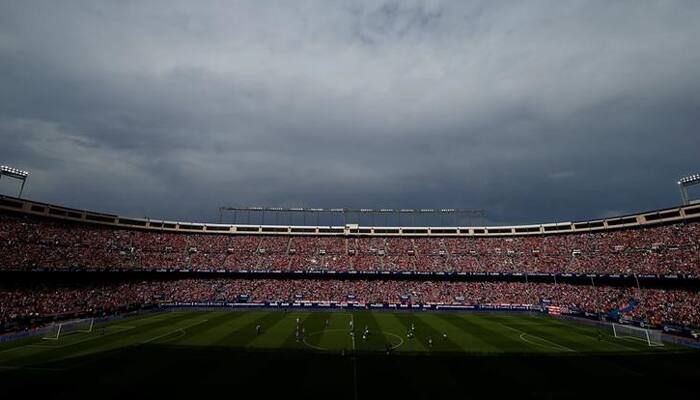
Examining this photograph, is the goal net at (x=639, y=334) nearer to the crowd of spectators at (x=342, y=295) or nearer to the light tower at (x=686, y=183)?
the crowd of spectators at (x=342, y=295)

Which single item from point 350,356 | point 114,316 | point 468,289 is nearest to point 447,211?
point 468,289

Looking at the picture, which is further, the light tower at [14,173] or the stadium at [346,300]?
the light tower at [14,173]

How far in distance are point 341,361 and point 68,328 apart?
33.3m

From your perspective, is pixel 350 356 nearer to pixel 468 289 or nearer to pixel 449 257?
pixel 468 289

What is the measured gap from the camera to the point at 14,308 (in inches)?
1644

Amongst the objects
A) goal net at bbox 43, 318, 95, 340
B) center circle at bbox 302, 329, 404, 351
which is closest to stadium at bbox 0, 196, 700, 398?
goal net at bbox 43, 318, 95, 340

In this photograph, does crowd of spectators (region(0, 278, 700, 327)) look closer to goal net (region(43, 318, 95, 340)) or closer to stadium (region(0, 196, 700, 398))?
stadium (region(0, 196, 700, 398))

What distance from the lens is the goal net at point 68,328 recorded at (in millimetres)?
35588

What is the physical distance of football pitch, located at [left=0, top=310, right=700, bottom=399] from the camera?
21.5m

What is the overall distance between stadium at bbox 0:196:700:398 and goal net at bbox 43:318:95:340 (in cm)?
17

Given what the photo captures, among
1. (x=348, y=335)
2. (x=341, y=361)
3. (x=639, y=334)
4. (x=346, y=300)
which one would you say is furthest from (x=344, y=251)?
(x=639, y=334)

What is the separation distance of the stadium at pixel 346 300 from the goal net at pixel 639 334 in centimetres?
20

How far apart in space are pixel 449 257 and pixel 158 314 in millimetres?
57018

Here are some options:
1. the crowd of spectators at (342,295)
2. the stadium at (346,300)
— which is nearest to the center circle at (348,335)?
the stadium at (346,300)
